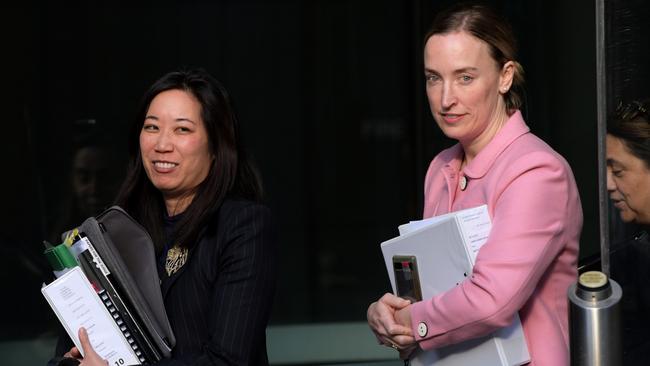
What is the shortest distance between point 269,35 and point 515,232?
6.04m

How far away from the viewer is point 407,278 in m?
2.59

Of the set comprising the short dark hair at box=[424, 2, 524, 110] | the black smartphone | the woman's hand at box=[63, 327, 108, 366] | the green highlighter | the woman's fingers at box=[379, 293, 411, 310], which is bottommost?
the woman's hand at box=[63, 327, 108, 366]


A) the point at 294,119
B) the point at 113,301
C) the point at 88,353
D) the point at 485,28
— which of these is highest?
the point at 485,28

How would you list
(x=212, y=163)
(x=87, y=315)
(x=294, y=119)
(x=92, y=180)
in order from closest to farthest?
(x=87, y=315)
(x=212, y=163)
(x=92, y=180)
(x=294, y=119)

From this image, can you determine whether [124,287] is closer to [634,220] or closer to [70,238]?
[70,238]

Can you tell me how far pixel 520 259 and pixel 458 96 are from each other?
45 cm

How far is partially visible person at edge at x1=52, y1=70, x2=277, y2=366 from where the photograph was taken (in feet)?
9.02

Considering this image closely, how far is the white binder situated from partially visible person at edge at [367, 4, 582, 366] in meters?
0.04

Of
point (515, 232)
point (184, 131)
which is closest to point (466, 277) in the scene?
point (515, 232)

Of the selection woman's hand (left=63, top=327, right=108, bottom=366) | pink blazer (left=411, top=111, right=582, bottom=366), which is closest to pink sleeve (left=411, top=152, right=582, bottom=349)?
pink blazer (left=411, top=111, right=582, bottom=366)

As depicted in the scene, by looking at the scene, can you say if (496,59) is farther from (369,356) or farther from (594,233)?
(369,356)

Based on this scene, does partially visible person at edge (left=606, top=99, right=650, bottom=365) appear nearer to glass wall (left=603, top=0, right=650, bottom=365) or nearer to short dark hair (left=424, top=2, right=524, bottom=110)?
glass wall (left=603, top=0, right=650, bottom=365)

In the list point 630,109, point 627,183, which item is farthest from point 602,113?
point 627,183

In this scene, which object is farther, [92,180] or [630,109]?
[92,180]
